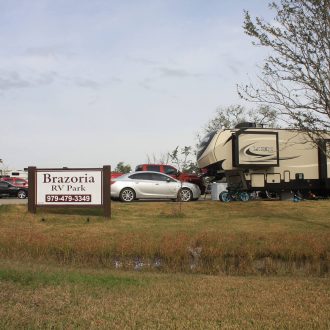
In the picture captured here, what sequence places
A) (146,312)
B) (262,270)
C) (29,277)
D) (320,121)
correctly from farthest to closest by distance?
1. (320,121)
2. (262,270)
3. (29,277)
4. (146,312)

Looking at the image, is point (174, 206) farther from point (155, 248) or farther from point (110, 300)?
point (110, 300)

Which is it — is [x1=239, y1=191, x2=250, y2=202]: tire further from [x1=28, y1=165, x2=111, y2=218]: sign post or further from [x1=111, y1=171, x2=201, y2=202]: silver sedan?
[x1=28, y1=165, x2=111, y2=218]: sign post

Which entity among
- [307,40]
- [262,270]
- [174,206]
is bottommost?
[262,270]

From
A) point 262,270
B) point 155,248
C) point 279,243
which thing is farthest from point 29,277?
point 279,243

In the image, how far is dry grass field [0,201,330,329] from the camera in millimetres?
5488

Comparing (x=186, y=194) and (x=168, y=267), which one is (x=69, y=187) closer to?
(x=168, y=267)

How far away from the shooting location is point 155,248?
1198 centimetres

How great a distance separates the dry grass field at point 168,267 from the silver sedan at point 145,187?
311 centimetres

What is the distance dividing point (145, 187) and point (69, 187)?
557 centimetres

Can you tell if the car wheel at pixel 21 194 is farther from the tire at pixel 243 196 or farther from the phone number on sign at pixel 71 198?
the phone number on sign at pixel 71 198

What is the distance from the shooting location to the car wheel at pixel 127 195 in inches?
829

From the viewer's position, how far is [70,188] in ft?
52.3

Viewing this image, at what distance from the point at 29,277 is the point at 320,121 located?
8.60 metres

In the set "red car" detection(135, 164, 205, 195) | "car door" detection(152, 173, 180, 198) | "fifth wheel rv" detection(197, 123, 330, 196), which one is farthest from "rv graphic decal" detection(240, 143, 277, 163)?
"red car" detection(135, 164, 205, 195)
